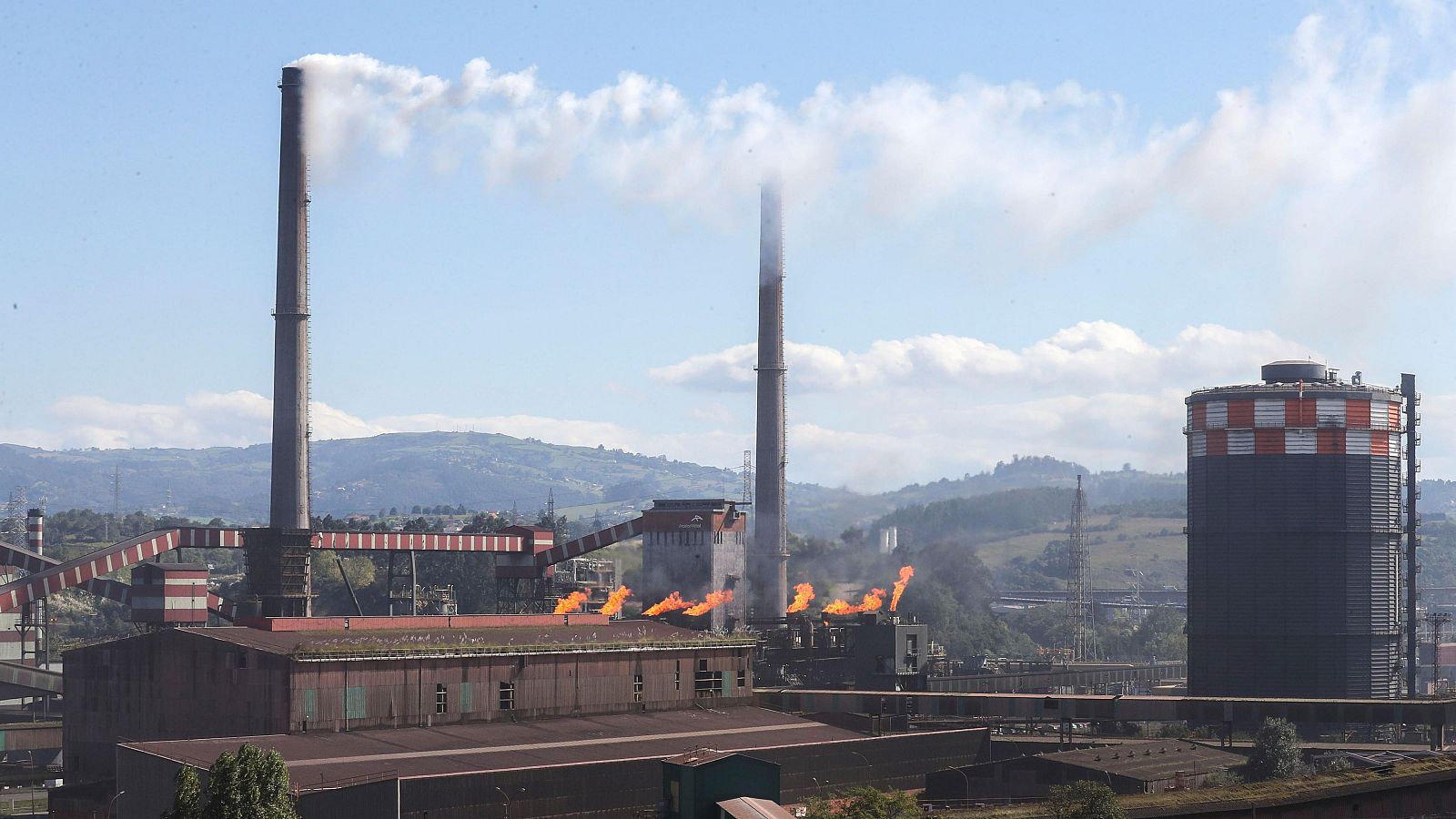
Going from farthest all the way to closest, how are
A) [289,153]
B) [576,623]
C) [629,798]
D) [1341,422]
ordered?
[1341,422] → [289,153] → [576,623] → [629,798]

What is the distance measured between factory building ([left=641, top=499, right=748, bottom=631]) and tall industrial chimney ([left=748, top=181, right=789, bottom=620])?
2064mm

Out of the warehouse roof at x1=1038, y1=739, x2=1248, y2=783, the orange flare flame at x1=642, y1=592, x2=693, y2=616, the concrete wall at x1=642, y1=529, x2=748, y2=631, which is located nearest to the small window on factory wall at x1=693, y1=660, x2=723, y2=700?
the warehouse roof at x1=1038, y1=739, x2=1248, y2=783

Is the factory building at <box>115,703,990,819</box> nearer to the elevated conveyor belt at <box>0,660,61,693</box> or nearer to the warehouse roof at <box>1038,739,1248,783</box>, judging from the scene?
the warehouse roof at <box>1038,739,1248,783</box>

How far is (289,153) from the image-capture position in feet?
391

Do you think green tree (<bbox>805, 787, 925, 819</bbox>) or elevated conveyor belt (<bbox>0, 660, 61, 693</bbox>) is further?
elevated conveyor belt (<bbox>0, 660, 61, 693</bbox>)

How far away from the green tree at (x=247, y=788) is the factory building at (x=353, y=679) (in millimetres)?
27358

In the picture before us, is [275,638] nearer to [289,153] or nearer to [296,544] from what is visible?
[296,544]

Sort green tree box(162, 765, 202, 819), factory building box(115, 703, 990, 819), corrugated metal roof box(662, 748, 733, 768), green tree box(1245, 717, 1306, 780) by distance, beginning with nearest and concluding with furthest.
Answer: green tree box(162, 765, 202, 819), corrugated metal roof box(662, 748, 733, 768), factory building box(115, 703, 990, 819), green tree box(1245, 717, 1306, 780)

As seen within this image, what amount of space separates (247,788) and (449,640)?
37.3 metres

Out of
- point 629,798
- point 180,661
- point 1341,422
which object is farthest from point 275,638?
point 1341,422

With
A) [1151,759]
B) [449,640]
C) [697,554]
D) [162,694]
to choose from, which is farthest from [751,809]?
[697,554]

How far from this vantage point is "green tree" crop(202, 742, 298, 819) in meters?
46.7

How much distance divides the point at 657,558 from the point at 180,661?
80.4 metres

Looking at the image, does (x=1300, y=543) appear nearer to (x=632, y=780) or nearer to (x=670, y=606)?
(x=670, y=606)
